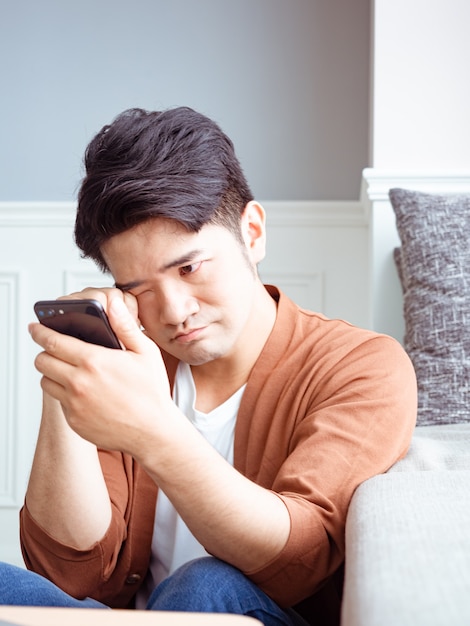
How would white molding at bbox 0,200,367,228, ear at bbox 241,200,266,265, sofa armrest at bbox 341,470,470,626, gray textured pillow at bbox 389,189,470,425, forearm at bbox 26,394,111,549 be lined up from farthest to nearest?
white molding at bbox 0,200,367,228 → gray textured pillow at bbox 389,189,470,425 → ear at bbox 241,200,266,265 → forearm at bbox 26,394,111,549 → sofa armrest at bbox 341,470,470,626

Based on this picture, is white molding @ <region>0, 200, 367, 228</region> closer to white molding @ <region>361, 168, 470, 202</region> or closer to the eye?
white molding @ <region>361, 168, 470, 202</region>

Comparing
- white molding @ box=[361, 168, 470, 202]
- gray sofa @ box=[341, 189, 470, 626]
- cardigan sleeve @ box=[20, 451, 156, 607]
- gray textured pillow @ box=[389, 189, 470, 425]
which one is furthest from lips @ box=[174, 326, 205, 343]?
white molding @ box=[361, 168, 470, 202]

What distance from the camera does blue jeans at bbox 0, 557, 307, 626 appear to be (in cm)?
81

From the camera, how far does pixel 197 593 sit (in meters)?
0.80

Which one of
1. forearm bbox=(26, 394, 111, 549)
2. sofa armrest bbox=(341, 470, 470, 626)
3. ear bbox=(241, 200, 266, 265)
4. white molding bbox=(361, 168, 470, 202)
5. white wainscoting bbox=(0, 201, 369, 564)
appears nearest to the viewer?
→ sofa armrest bbox=(341, 470, 470, 626)

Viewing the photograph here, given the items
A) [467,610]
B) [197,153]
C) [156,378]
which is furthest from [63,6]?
[467,610]

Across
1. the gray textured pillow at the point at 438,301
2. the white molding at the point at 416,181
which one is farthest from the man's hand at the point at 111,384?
the white molding at the point at 416,181

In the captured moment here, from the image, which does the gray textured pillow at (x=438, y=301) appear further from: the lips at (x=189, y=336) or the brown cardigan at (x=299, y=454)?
the lips at (x=189, y=336)

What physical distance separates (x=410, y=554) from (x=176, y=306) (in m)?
0.56

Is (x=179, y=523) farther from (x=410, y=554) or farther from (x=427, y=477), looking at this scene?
(x=410, y=554)

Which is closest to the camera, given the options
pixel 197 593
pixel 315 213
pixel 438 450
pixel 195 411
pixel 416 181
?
pixel 197 593

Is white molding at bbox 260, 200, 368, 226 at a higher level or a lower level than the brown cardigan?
higher

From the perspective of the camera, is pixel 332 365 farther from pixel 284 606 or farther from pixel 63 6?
pixel 63 6

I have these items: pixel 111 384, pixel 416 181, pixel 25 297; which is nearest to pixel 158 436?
pixel 111 384
